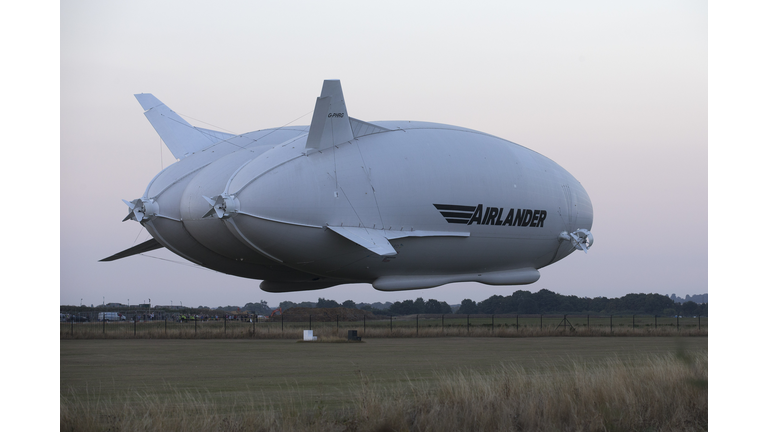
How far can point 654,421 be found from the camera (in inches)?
679

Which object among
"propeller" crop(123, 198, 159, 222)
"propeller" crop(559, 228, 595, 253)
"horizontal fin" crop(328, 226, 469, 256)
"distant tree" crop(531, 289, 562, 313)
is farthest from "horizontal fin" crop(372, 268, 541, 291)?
"distant tree" crop(531, 289, 562, 313)

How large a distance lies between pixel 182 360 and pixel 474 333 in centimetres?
2938

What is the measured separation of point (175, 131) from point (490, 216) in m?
18.7

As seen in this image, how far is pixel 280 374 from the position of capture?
26.2 m

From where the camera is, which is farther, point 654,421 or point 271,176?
point 271,176

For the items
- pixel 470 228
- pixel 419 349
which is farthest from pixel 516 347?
pixel 470 228

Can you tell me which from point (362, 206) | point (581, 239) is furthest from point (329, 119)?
point (581, 239)

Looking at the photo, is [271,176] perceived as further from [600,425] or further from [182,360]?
[600,425]

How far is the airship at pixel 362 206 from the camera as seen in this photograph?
2991 centimetres

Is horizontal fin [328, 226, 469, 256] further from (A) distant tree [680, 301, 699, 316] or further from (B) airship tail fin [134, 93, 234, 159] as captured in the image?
(A) distant tree [680, 301, 699, 316]

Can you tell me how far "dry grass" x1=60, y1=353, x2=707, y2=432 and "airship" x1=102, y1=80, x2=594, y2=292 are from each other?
35.8 ft

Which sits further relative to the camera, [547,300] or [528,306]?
[528,306]

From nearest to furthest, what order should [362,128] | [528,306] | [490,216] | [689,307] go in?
[362,128], [490,216], [689,307], [528,306]

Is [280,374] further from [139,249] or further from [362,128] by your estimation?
[139,249]
